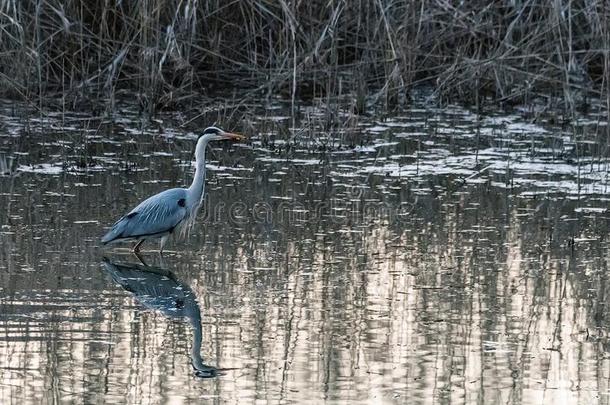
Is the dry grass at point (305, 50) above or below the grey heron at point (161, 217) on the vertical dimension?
above

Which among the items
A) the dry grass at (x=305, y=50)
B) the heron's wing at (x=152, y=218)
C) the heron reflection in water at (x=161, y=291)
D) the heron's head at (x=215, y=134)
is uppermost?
the dry grass at (x=305, y=50)

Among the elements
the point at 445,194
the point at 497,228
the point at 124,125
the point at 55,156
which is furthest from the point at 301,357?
the point at 124,125

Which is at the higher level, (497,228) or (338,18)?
(338,18)

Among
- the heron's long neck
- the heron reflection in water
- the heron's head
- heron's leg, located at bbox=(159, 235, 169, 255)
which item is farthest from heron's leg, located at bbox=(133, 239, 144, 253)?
the heron's head

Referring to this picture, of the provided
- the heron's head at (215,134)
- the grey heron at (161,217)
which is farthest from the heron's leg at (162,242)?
the heron's head at (215,134)

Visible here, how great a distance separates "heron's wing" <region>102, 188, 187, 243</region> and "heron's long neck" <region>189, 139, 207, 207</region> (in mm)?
140

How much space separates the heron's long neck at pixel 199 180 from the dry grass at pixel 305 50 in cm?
356

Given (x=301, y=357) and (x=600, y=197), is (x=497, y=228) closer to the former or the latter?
(x=600, y=197)

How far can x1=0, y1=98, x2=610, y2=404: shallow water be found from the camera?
18.3 feet

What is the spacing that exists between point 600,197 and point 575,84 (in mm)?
3965

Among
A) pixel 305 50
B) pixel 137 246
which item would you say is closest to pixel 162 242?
pixel 137 246

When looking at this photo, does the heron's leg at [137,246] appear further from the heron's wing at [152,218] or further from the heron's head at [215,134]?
the heron's head at [215,134]

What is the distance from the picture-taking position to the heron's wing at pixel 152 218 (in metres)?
7.89

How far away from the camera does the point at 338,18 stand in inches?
512
